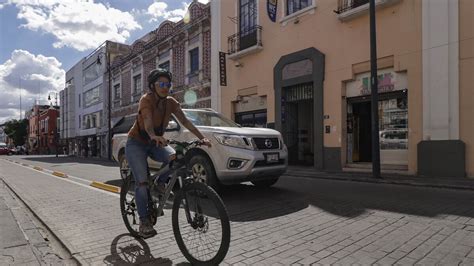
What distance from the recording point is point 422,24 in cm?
1088

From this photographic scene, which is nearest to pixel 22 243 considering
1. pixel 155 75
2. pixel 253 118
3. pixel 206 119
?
pixel 155 75

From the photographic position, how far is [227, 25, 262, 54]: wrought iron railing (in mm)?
16609

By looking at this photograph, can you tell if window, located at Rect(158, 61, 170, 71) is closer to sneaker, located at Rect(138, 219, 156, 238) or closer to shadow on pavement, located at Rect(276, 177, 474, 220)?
shadow on pavement, located at Rect(276, 177, 474, 220)

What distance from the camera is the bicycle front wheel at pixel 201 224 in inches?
123

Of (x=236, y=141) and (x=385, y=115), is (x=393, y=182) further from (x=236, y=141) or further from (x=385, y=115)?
(x=236, y=141)

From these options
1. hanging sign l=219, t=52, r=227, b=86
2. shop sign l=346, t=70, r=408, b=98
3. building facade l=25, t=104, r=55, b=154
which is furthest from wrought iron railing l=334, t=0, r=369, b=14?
building facade l=25, t=104, r=55, b=154

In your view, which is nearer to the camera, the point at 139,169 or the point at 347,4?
the point at 139,169

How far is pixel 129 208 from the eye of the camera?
4.40 meters

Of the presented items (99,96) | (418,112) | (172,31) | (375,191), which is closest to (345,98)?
(418,112)

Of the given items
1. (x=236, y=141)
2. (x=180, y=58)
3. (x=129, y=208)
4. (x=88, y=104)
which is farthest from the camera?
(x=88, y=104)

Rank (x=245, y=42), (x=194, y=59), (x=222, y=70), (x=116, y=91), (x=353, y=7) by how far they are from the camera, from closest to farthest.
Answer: (x=353, y=7) → (x=245, y=42) → (x=222, y=70) → (x=194, y=59) → (x=116, y=91)

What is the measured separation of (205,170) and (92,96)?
122ft

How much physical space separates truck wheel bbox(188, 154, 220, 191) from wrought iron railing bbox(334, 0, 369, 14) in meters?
9.11

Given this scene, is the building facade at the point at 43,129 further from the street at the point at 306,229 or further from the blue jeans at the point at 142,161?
the blue jeans at the point at 142,161
